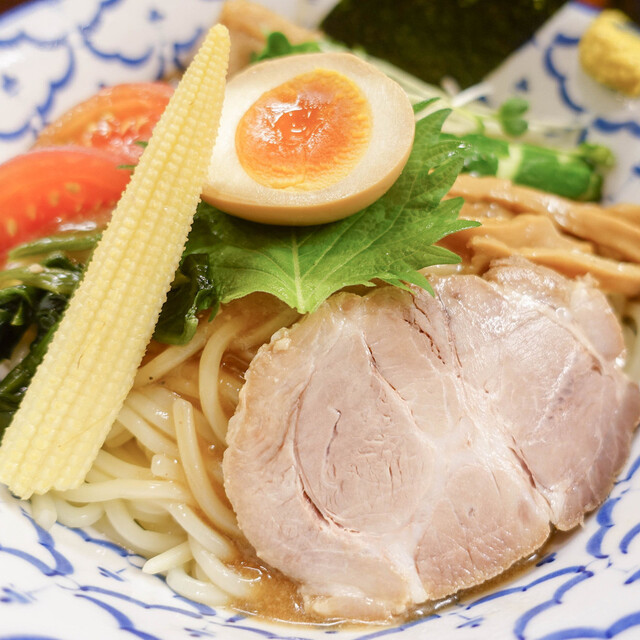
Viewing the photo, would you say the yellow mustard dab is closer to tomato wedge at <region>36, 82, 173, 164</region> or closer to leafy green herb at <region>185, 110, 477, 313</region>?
leafy green herb at <region>185, 110, 477, 313</region>

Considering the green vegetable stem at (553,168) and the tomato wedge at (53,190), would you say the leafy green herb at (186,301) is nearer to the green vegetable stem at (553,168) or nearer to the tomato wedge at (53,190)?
the tomato wedge at (53,190)

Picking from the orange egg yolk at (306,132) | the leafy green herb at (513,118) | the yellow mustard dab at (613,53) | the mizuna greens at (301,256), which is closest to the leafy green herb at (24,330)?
the mizuna greens at (301,256)

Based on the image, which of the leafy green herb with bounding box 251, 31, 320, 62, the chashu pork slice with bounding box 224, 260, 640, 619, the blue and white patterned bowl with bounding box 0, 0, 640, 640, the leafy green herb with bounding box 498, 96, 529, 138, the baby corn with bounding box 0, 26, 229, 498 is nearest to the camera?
the blue and white patterned bowl with bounding box 0, 0, 640, 640

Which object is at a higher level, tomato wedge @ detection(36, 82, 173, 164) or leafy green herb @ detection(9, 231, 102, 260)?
tomato wedge @ detection(36, 82, 173, 164)

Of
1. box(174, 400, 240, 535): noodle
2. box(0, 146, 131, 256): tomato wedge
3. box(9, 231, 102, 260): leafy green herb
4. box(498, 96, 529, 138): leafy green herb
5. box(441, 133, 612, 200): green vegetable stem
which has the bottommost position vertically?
box(174, 400, 240, 535): noodle

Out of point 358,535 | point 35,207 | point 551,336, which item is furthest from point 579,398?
point 35,207

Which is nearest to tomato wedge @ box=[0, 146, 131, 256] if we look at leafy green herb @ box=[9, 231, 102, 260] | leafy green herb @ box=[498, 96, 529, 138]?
leafy green herb @ box=[9, 231, 102, 260]

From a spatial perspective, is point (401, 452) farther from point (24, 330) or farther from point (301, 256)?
point (24, 330)

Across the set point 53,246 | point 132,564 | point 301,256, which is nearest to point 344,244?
point 301,256
